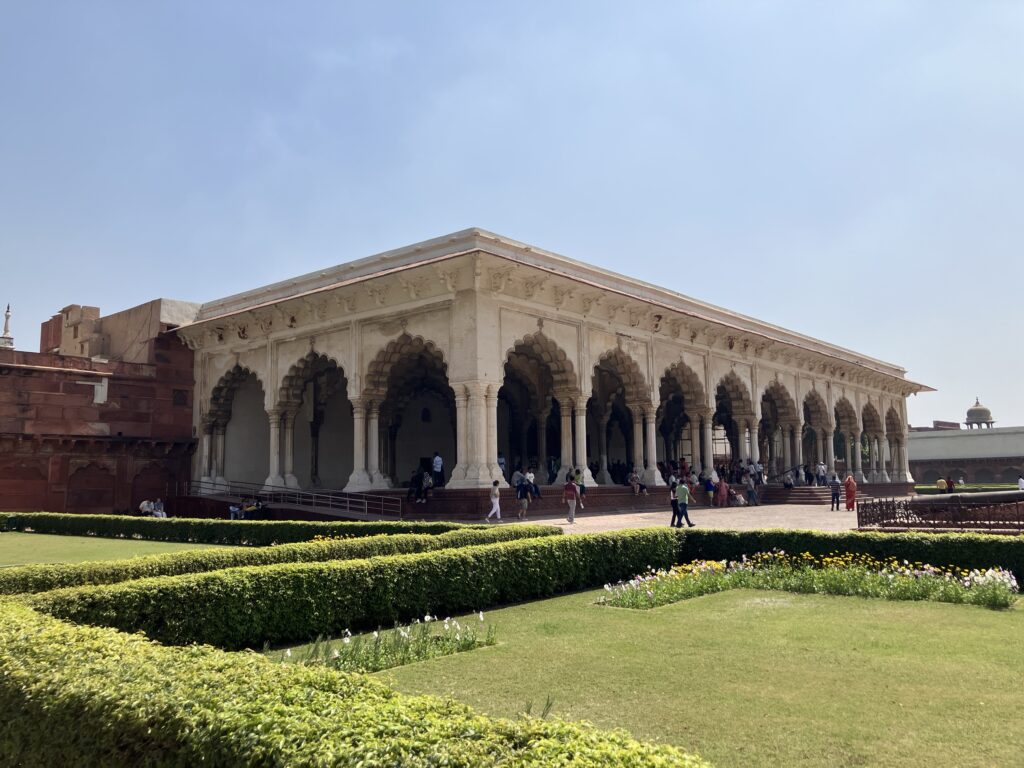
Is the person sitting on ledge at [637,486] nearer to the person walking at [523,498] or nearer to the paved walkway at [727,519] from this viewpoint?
the paved walkway at [727,519]

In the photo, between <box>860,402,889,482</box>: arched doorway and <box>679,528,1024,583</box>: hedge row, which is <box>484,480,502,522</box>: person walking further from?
<box>860,402,889,482</box>: arched doorway

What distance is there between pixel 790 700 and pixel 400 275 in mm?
16297

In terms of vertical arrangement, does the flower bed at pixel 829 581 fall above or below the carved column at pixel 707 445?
below

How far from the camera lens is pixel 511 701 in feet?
16.0

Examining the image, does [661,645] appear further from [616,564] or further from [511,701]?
[616,564]

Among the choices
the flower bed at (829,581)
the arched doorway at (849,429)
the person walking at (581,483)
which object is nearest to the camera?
the flower bed at (829,581)

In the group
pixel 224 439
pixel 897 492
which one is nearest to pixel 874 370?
pixel 897 492

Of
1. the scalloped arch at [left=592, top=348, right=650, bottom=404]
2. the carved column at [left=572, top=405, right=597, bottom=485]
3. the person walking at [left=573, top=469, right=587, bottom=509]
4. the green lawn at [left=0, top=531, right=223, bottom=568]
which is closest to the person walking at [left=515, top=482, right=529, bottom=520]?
the person walking at [left=573, top=469, right=587, bottom=509]

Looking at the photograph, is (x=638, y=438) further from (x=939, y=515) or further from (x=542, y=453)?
(x=939, y=515)

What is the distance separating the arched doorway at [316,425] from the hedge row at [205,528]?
668 centimetres

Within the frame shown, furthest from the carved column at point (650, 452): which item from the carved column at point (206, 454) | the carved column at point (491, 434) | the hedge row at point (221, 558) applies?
the carved column at point (206, 454)

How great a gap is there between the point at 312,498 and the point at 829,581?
52.4 feet

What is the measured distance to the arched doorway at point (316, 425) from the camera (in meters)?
23.8

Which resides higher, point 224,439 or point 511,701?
point 224,439
